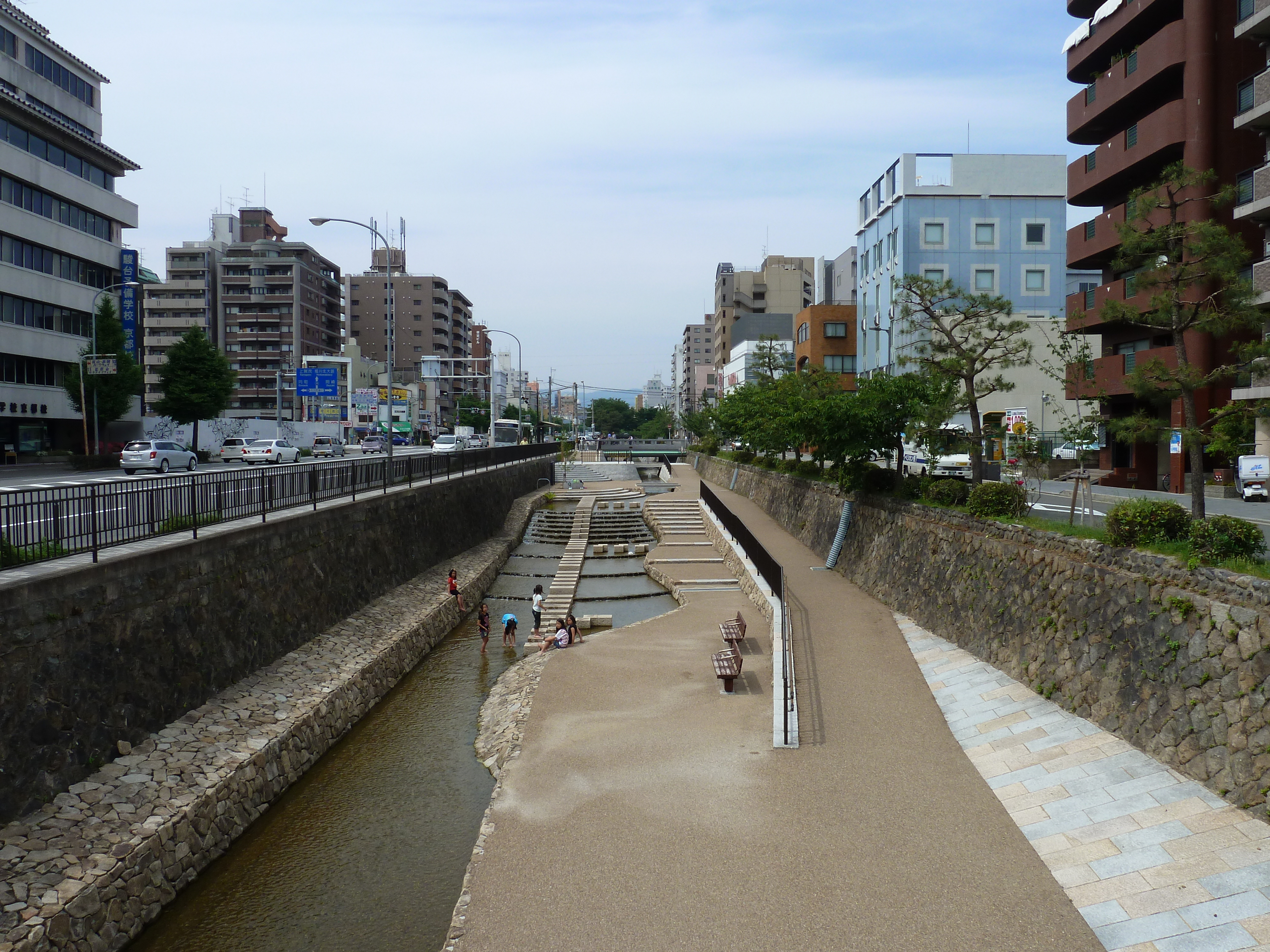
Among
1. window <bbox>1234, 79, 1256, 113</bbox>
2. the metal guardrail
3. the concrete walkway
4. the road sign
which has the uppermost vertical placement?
window <bbox>1234, 79, 1256, 113</bbox>

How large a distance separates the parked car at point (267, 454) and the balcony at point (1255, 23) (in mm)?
45320

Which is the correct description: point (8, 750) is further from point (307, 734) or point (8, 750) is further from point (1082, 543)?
point (1082, 543)

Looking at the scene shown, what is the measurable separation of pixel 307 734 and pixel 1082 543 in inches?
537

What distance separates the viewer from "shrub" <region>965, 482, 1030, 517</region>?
16.9 m

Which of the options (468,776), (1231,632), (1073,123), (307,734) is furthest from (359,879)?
(1073,123)

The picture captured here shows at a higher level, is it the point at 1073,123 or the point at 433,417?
the point at 1073,123

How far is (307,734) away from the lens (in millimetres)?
14383

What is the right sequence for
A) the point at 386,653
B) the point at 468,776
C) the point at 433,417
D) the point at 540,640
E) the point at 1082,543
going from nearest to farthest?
the point at 1082,543 → the point at 468,776 → the point at 386,653 → the point at 540,640 → the point at 433,417

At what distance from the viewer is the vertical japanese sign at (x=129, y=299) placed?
53.4 m

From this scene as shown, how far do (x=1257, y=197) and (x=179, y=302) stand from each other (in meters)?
107

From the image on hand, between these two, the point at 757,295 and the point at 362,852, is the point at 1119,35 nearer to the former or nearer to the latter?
the point at 362,852

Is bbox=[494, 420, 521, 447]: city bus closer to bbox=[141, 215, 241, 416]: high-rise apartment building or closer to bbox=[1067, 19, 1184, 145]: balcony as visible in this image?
bbox=[141, 215, 241, 416]: high-rise apartment building

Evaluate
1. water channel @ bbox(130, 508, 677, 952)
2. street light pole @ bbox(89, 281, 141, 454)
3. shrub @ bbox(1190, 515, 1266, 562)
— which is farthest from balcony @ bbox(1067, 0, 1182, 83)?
street light pole @ bbox(89, 281, 141, 454)

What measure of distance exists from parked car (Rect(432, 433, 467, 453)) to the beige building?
57.0 meters
